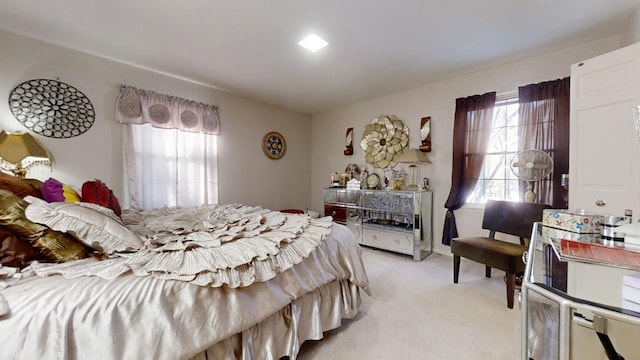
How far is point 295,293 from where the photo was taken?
137 centimetres

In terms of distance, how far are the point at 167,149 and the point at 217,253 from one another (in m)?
2.65

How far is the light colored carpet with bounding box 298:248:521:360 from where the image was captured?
151 cm

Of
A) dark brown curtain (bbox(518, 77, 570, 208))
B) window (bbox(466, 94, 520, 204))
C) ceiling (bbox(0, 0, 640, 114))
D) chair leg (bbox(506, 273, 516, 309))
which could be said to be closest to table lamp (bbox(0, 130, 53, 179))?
ceiling (bbox(0, 0, 640, 114))

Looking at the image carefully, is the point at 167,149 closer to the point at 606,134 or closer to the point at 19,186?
the point at 19,186

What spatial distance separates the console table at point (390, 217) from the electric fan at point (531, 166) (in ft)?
3.50

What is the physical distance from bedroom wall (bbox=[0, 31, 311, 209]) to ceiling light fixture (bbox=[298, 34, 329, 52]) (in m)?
1.87

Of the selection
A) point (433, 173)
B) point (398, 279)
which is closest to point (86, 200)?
point (398, 279)

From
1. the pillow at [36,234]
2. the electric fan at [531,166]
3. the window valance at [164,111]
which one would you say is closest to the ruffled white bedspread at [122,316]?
the pillow at [36,234]

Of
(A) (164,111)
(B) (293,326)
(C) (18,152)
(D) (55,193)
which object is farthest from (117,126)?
(B) (293,326)

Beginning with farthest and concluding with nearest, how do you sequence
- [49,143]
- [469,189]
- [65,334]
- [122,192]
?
[469,189], [122,192], [49,143], [65,334]

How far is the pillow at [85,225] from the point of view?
1081 mm

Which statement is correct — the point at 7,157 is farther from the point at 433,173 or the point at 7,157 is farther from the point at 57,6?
the point at 433,173

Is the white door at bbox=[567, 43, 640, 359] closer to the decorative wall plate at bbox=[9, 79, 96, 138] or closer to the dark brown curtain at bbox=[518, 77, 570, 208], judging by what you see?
the dark brown curtain at bbox=[518, 77, 570, 208]

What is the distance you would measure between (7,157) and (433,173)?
15.0 feet
